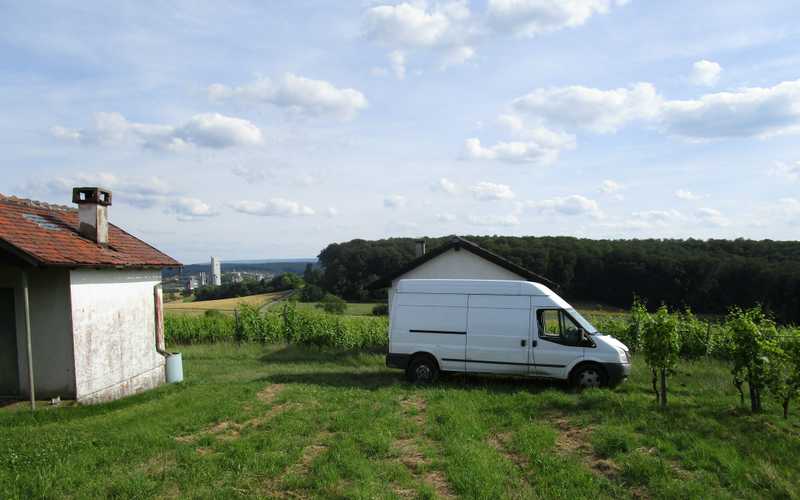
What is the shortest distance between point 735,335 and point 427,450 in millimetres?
6086

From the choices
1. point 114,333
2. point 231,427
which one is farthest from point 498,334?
point 114,333

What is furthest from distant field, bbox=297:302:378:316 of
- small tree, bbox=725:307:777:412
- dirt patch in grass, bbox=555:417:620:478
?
dirt patch in grass, bbox=555:417:620:478

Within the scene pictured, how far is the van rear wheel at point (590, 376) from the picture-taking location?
11.0 m

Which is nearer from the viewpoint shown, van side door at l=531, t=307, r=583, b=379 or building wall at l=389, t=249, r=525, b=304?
van side door at l=531, t=307, r=583, b=379

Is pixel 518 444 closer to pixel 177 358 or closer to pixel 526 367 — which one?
pixel 526 367

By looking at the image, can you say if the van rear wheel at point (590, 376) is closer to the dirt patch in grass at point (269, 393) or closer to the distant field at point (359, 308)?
the dirt patch in grass at point (269, 393)

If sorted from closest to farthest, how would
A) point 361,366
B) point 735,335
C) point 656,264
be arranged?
point 735,335, point 361,366, point 656,264

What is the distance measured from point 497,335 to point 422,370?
2.02 metres

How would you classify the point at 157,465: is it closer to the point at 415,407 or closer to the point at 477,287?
the point at 415,407

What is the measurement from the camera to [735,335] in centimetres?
897

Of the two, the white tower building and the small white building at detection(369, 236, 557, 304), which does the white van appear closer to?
the small white building at detection(369, 236, 557, 304)

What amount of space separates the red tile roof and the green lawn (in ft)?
9.22

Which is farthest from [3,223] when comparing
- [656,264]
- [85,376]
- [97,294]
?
[656,264]

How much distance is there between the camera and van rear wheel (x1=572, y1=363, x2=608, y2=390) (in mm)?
11023
